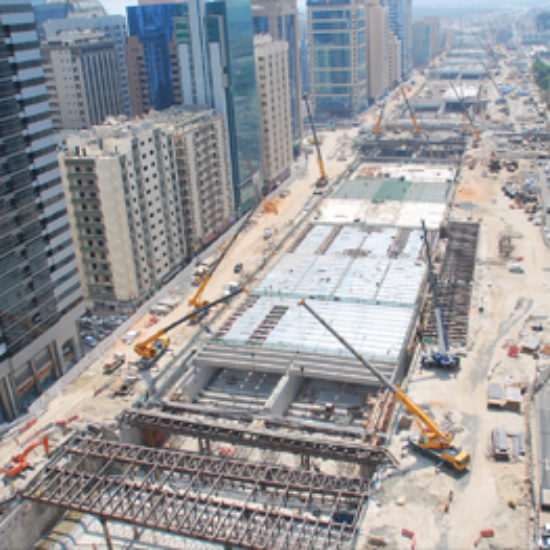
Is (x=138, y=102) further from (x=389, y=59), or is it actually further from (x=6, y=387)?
(x=389, y=59)

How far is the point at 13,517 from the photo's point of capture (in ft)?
107

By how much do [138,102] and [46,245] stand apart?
63288mm

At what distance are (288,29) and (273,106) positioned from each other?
104ft

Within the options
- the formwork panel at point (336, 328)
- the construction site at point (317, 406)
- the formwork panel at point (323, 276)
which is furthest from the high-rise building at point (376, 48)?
the formwork panel at point (336, 328)

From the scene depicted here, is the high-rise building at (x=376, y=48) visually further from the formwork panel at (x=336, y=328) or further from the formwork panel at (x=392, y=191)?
the formwork panel at (x=336, y=328)

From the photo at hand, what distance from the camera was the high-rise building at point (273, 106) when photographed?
82.8m

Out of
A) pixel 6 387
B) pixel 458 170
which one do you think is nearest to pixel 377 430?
pixel 6 387

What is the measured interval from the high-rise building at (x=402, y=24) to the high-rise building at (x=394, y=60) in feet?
21.5

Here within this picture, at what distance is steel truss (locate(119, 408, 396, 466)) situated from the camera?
114ft

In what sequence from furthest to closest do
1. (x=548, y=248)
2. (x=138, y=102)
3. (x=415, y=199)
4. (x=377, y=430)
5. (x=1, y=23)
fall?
(x=138, y=102) → (x=415, y=199) → (x=548, y=248) → (x=1, y=23) → (x=377, y=430)

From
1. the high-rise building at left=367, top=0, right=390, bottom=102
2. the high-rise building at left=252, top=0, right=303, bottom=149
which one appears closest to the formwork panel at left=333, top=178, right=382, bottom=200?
the high-rise building at left=252, top=0, right=303, bottom=149

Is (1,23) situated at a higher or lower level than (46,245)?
higher

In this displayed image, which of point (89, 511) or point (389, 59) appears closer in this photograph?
point (89, 511)

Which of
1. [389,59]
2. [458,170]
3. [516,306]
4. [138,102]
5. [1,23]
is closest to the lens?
[1,23]
